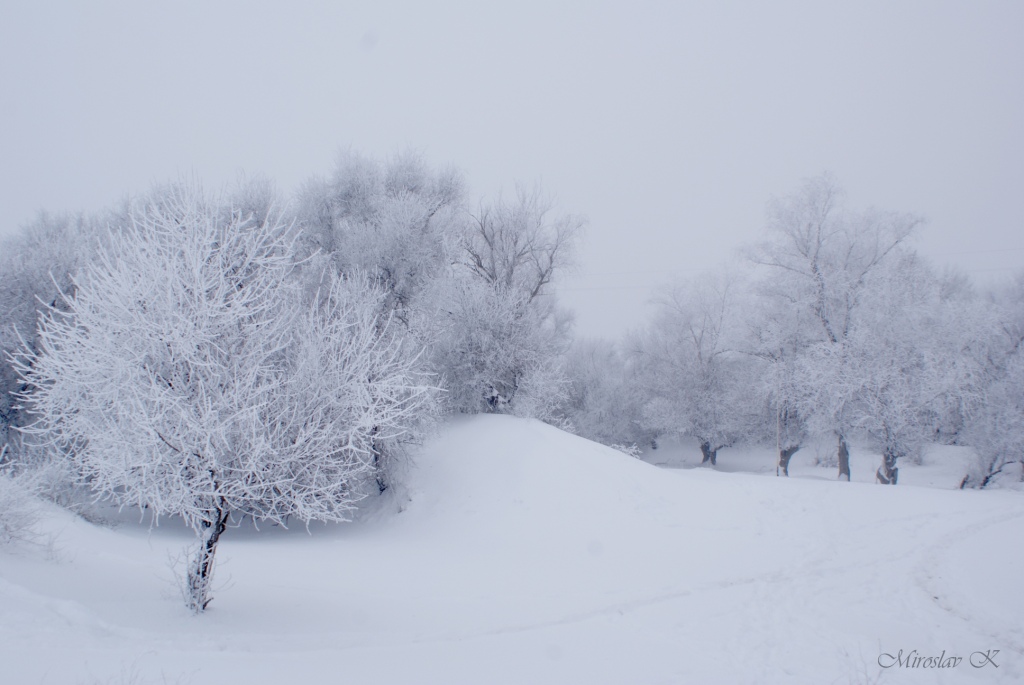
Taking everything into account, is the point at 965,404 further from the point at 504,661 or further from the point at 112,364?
the point at 112,364

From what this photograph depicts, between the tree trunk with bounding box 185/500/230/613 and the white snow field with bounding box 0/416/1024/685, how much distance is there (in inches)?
10.0

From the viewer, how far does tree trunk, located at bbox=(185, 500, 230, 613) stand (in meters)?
6.95

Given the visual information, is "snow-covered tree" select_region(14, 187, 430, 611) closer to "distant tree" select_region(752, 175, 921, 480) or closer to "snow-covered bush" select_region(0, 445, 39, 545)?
"snow-covered bush" select_region(0, 445, 39, 545)

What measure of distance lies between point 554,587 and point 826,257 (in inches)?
792

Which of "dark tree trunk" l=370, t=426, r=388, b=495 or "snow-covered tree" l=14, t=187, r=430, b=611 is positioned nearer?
"snow-covered tree" l=14, t=187, r=430, b=611

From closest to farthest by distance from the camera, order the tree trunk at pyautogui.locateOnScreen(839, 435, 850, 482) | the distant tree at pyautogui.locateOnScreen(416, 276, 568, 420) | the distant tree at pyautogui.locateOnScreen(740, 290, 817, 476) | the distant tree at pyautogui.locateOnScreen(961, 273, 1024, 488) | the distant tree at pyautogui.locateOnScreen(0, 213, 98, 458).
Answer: the distant tree at pyautogui.locateOnScreen(0, 213, 98, 458) → the distant tree at pyautogui.locateOnScreen(416, 276, 568, 420) → the distant tree at pyautogui.locateOnScreen(961, 273, 1024, 488) → the tree trunk at pyautogui.locateOnScreen(839, 435, 850, 482) → the distant tree at pyautogui.locateOnScreen(740, 290, 817, 476)

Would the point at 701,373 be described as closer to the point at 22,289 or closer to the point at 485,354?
the point at 485,354

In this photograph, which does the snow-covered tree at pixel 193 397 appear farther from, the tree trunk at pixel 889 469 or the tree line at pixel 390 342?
the tree trunk at pixel 889 469

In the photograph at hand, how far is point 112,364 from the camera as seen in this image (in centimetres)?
692

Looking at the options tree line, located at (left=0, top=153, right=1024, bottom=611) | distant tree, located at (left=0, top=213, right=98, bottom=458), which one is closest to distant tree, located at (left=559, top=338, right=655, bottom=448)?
tree line, located at (left=0, top=153, right=1024, bottom=611)

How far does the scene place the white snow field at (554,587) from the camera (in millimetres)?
5859

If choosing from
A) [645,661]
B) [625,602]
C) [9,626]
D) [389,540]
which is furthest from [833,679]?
[389,540]

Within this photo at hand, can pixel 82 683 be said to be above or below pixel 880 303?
below

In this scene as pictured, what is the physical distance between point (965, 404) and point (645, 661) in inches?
774
